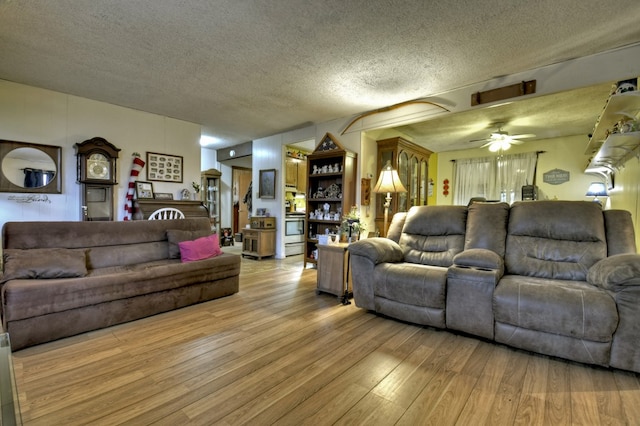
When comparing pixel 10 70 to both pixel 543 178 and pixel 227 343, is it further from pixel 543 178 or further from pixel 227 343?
pixel 543 178

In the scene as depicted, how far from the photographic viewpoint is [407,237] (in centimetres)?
324

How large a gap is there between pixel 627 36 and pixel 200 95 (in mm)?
4643

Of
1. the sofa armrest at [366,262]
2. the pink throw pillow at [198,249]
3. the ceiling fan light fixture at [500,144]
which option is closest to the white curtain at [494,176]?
the ceiling fan light fixture at [500,144]

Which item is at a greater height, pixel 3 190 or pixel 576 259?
pixel 3 190

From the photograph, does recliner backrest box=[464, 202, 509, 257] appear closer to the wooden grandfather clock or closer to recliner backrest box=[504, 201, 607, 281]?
recliner backrest box=[504, 201, 607, 281]

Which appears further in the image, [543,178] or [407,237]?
[543,178]

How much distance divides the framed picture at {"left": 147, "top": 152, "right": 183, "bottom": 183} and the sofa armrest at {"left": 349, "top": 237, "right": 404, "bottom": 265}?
3.87 meters

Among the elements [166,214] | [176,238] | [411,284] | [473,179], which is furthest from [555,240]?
[166,214]

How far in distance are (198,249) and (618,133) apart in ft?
13.9

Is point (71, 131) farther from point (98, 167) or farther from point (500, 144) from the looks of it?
point (500, 144)

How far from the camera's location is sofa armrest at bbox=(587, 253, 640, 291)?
5.90ft

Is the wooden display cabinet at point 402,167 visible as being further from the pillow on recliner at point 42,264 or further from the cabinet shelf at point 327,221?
the pillow on recliner at point 42,264

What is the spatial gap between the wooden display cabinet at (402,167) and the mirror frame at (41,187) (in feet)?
15.6

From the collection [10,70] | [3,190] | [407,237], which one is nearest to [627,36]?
[407,237]
